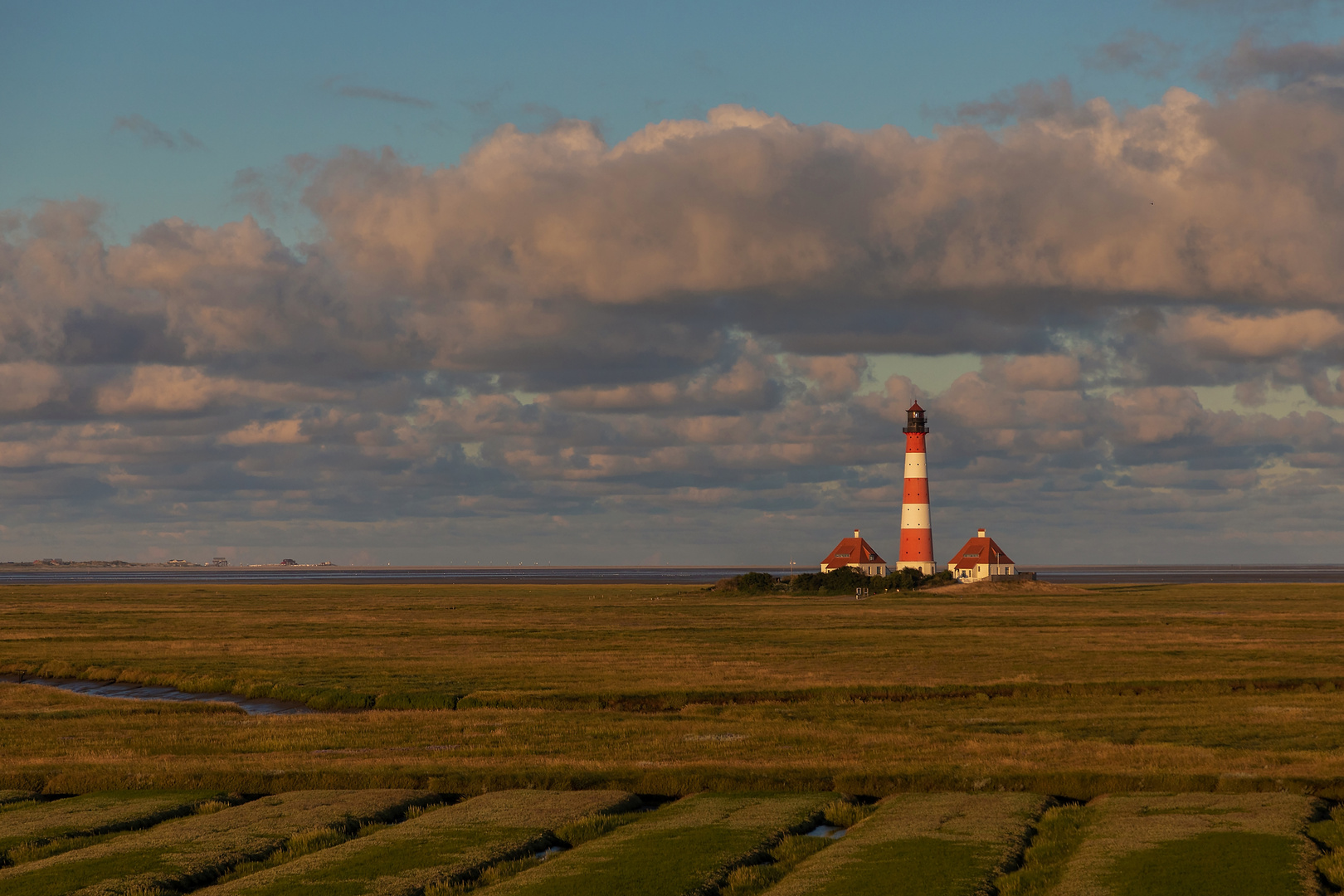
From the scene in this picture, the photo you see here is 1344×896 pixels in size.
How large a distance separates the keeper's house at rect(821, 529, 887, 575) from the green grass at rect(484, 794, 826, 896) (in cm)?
12696

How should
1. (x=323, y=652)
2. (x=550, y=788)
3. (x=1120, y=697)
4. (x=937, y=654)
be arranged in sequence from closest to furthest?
(x=550, y=788) → (x=1120, y=697) → (x=937, y=654) → (x=323, y=652)

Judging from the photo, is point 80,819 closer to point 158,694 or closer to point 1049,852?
point 1049,852

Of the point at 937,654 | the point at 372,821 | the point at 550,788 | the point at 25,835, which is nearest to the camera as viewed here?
the point at 25,835

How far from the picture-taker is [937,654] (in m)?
60.3

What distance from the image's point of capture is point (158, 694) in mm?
49531

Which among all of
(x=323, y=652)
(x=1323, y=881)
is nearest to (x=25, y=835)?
(x=1323, y=881)

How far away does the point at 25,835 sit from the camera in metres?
22.3

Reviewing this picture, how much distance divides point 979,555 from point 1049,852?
128537 mm

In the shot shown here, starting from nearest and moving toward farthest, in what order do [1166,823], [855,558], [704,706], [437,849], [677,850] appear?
[677,850] < [437,849] < [1166,823] < [704,706] < [855,558]

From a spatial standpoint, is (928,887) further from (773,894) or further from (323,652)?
(323,652)

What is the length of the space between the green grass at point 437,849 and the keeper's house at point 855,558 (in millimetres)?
127225

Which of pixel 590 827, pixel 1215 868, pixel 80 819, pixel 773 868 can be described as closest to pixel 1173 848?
pixel 1215 868

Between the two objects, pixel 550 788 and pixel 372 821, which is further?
pixel 550 788

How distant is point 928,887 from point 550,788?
39.1 feet
